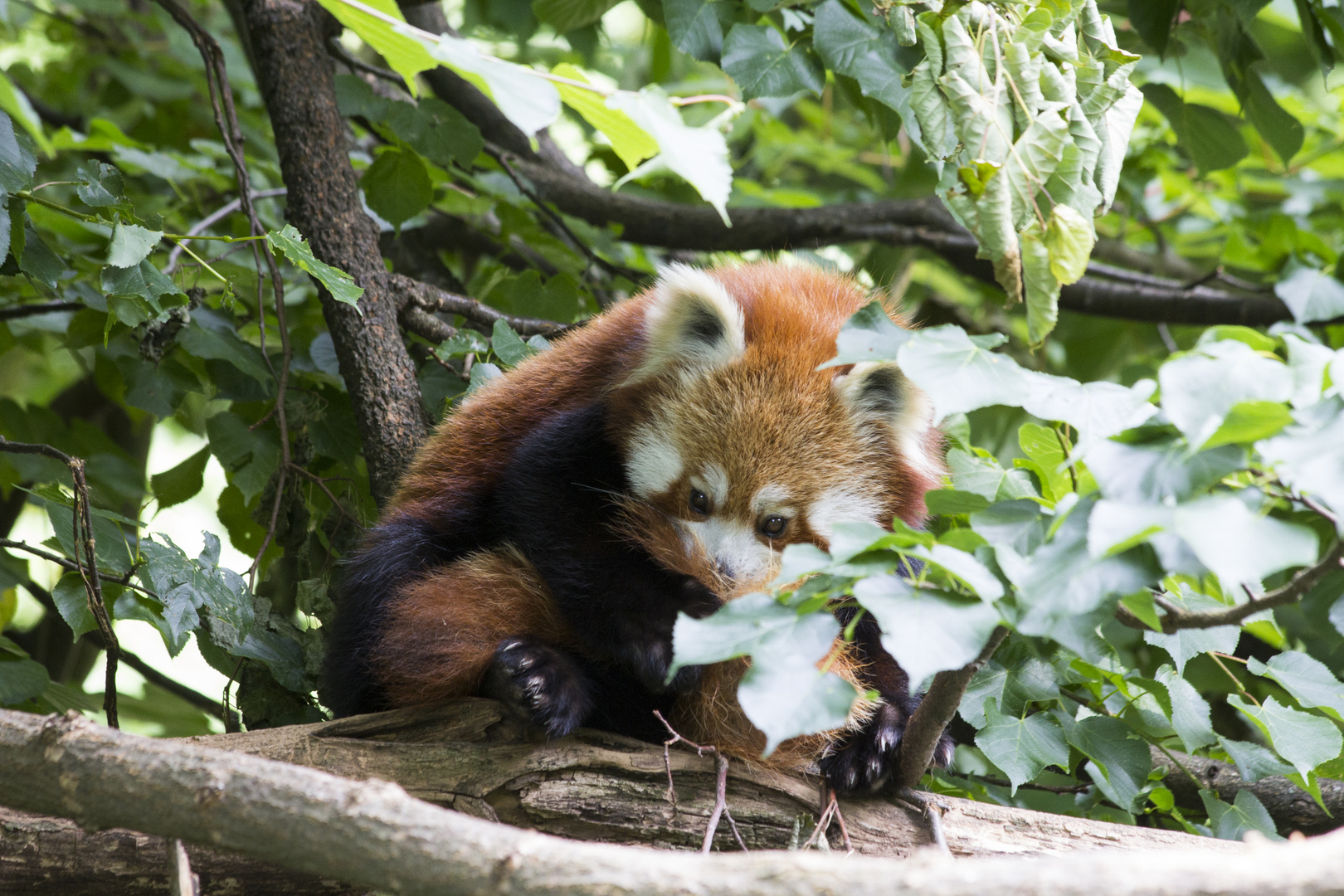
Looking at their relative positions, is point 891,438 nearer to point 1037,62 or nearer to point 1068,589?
point 1037,62

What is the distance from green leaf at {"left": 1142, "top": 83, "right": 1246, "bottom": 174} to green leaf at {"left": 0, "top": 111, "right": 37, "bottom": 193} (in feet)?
9.23

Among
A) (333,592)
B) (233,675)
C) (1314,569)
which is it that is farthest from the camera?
(333,592)

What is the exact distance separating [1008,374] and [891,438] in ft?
2.80

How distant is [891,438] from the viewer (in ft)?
6.74

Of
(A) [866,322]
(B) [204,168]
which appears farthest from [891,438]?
(B) [204,168]

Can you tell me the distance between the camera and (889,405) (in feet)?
6.68

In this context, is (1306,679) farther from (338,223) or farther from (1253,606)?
(338,223)

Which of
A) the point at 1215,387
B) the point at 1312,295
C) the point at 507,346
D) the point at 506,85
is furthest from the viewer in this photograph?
the point at 1312,295

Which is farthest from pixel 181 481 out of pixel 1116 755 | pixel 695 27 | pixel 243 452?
pixel 1116 755

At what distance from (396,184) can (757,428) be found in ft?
4.45

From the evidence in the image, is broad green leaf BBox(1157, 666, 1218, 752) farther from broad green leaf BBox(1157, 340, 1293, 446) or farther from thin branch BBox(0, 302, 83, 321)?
thin branch BBox(0, 302, 83, 321)

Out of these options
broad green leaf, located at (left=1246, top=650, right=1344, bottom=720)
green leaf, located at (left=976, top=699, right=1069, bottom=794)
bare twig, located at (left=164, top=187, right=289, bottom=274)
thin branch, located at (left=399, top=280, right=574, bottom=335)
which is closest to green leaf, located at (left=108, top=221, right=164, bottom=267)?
bare twig, located at (left=164, top=187, right=289, bottom=274)

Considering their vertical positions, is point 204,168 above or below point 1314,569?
above

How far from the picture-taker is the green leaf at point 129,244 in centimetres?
203
